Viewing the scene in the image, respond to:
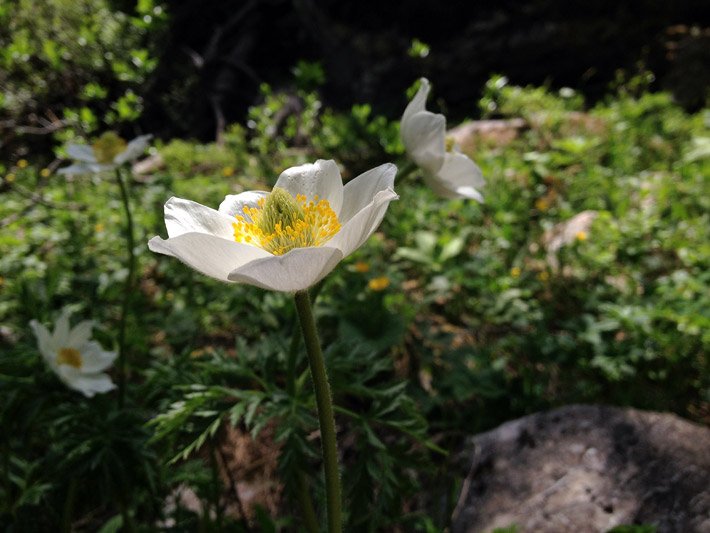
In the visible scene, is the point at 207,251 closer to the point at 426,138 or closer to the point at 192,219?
the point at 192,219

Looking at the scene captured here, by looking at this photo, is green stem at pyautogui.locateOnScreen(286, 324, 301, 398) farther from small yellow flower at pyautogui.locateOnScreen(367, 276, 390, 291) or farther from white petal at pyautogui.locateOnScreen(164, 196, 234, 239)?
small yellow flower at pyautogui.locateOnScreen(367, 276, 390, 291)

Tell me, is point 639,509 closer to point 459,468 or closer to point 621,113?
point 459,468

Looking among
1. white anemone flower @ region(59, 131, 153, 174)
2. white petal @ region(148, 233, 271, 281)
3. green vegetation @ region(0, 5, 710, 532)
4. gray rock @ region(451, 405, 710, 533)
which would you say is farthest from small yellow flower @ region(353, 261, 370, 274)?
→ white petal @ region(148, 233, 271, 281)

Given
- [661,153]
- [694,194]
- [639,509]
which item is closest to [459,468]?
[639,509]

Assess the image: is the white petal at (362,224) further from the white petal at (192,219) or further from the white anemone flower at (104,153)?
the white anemone flower at (104,153)

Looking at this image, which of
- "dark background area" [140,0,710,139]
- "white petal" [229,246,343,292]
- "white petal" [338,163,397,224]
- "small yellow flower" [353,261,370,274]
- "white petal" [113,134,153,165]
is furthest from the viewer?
"dark background area" [140,0,710,139]

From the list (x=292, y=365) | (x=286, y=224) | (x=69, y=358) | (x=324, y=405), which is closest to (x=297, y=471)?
(x=292, y=365)
